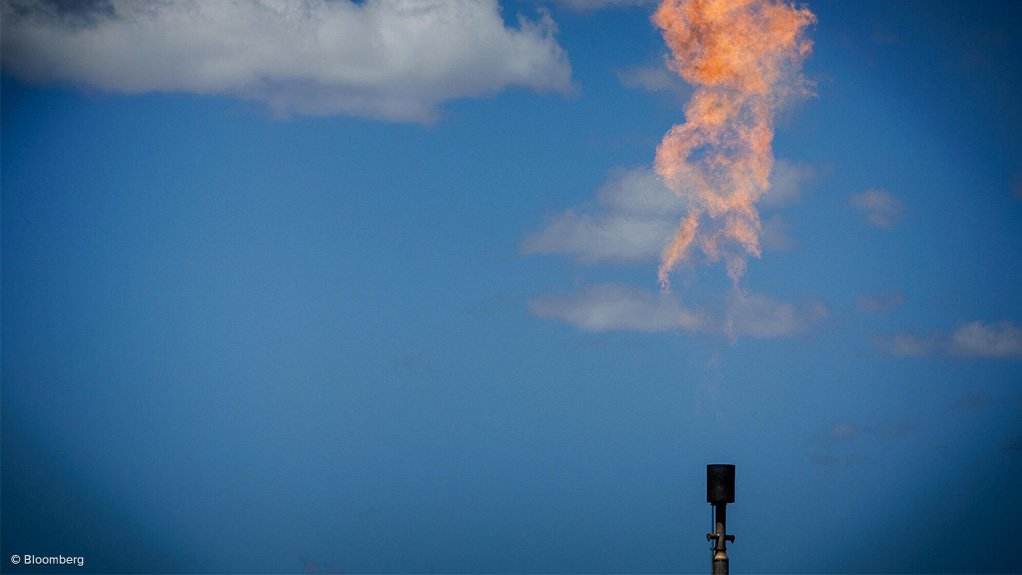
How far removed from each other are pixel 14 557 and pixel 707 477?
12407 cm

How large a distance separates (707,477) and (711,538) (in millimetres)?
1715

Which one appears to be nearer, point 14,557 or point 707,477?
point 707,477

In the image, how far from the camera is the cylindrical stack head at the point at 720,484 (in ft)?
104

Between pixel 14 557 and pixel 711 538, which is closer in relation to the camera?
pixel 711 538

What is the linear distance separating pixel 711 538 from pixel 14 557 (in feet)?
406

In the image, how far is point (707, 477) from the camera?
105ft

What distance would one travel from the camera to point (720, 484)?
3169 cm

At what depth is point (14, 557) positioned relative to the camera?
13575 centimetres

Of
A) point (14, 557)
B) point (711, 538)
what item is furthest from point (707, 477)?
point (14, 557)

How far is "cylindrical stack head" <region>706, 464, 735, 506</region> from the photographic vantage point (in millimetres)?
31688

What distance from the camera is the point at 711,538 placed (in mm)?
32125

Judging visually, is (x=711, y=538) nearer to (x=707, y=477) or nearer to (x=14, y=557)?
(x=707, y=477)
